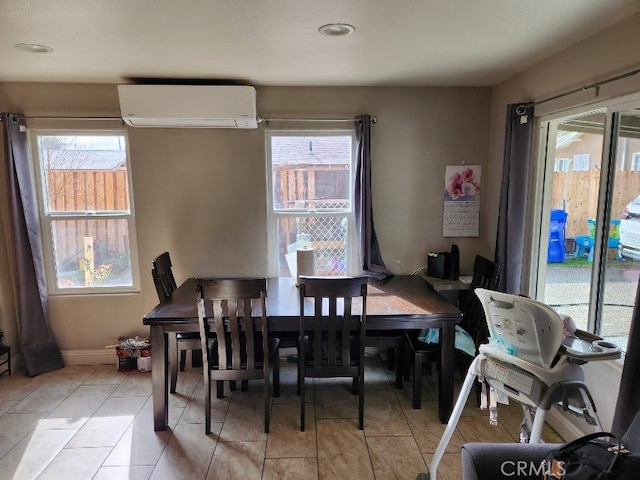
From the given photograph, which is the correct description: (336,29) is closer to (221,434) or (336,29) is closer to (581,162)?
(581,162)

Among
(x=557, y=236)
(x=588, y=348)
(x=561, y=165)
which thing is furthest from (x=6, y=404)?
(x=561, y=165)

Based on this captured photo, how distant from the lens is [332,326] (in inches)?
94.7

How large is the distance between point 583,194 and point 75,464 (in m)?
3.36

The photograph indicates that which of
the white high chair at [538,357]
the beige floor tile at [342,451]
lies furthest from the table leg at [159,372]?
the white high chair at [538,357]

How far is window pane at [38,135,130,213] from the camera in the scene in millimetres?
3262

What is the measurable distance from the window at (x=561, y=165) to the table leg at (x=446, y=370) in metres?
1.29

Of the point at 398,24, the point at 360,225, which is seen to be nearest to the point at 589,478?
the point at 398,24

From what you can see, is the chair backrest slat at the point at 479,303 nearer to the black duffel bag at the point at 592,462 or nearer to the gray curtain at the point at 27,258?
the black duffel bag at the point at 592,462

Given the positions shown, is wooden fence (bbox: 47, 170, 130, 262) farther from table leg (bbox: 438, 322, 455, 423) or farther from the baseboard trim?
table leg (bbox: 438, 322, 455, 423)

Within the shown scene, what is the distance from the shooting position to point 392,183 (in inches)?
134

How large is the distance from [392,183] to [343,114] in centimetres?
71

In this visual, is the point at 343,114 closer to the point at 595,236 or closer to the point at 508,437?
the point at 595,236

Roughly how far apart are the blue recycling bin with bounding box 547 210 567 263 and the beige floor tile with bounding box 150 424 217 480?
2.54m

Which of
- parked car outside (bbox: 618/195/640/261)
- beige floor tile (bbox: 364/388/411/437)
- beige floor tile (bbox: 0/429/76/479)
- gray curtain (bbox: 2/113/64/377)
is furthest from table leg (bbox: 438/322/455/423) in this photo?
gray curtain (bbox: 2/113/64/377)
